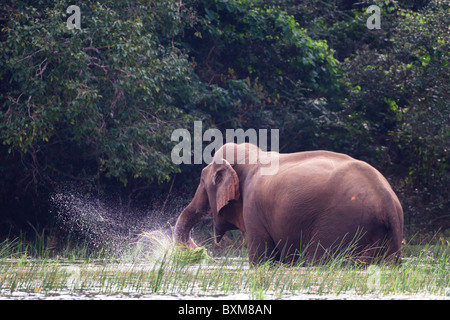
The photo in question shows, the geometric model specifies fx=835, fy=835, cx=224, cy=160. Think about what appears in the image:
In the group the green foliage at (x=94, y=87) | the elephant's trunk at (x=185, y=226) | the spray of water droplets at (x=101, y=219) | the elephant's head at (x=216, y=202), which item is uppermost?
the green foliage at (x=94, y=87)

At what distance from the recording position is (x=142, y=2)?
13.6 metres

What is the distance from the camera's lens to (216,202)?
33.8 ft

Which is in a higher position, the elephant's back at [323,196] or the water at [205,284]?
the elephant's back at [323,196]

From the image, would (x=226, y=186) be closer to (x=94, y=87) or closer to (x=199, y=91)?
(x=94, y=87)

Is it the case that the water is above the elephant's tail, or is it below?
below

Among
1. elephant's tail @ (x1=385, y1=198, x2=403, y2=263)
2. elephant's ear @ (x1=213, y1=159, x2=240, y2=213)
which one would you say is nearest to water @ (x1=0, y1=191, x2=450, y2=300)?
elephant's tail @ (x1=385, y1=198, x2=403, y2=263)

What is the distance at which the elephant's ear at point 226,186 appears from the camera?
9836 mm

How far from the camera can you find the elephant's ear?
32.3ft

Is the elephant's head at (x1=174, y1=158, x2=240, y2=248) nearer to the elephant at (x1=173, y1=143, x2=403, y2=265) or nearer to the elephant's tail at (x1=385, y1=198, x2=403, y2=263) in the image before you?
the elephant at (x1=173, y1=143, x2=403, y2=265)

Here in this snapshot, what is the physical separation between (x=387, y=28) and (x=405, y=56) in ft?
4.98

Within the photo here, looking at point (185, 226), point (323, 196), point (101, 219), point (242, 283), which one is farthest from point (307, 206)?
point (101, 219)

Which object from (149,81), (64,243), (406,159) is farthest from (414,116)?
(64,243)

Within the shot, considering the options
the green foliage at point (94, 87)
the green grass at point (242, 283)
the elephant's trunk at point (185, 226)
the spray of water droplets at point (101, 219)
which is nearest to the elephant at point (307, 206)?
the elephant's trunk at point (185, 226)

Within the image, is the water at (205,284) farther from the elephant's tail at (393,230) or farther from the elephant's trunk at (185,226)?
the elephant's trunk at (185,226)
